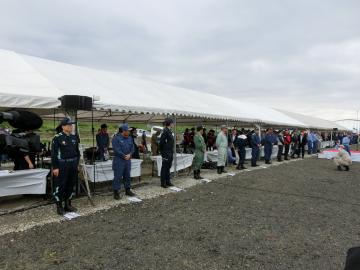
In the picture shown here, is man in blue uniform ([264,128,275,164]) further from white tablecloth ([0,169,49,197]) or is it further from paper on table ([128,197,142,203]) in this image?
white tablecloth ([0,169,49,197])

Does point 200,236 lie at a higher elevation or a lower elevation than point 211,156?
lower

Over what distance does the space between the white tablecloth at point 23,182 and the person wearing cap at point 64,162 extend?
95 centimetres

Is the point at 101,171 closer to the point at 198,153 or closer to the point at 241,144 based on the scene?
the point at 198,153

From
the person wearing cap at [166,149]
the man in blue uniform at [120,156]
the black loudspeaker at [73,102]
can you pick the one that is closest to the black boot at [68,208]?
the man in blue uniform at [120,156]

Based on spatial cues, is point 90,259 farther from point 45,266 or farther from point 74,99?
point 74,99

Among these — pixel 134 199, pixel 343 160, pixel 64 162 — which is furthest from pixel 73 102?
pixel 343 160

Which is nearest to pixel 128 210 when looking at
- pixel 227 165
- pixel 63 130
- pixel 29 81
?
pixel 63 130

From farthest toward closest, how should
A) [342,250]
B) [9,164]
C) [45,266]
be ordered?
[9,164]
[342,250]
[45,266]

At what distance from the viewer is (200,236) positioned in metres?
4.70

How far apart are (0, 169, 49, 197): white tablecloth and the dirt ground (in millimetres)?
1509

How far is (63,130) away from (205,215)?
9.74 feet

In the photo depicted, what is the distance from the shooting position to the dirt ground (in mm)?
3791

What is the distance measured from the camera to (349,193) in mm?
8344

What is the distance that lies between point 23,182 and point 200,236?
365cm
